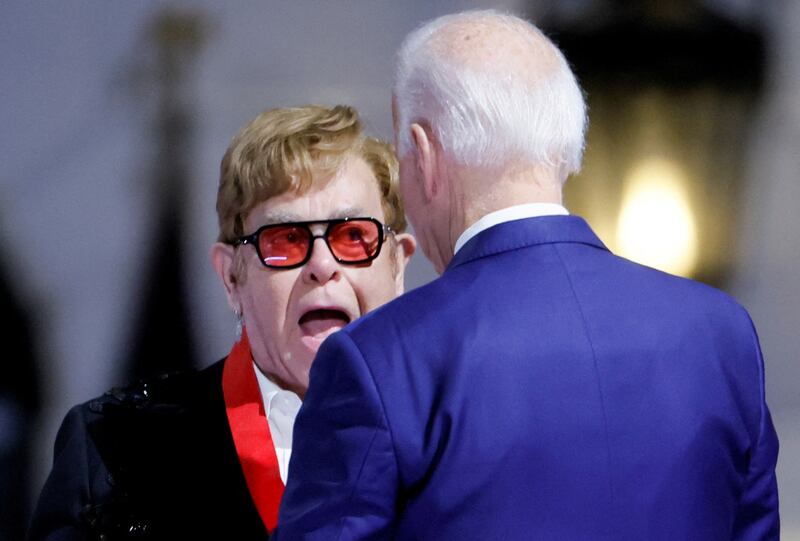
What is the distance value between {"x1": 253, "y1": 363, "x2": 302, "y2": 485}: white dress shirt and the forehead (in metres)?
0.29

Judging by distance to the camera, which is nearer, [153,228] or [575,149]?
[575,149]

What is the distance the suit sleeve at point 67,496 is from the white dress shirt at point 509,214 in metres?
1.02

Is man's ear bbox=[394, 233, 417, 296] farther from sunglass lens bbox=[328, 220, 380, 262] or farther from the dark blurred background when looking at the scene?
the dark blurred background

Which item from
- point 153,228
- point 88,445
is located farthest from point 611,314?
point 153,228

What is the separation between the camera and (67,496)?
2371 millimetres

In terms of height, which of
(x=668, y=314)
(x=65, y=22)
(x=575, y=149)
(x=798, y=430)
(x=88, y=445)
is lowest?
(x=798, y=430)

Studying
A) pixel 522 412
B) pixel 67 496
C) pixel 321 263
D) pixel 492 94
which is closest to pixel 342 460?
pixel 522 412

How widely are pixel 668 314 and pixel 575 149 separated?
0.25 m

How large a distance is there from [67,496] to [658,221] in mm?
1933

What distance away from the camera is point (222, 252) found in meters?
2.48

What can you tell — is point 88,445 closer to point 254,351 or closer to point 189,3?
point 254,351

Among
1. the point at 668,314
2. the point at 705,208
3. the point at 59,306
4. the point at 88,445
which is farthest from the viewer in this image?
the point at 705,208

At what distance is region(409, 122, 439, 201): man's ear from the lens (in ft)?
5.62

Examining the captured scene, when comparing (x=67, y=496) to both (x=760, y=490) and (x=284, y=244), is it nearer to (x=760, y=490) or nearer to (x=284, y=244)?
(x=284, y=244)
